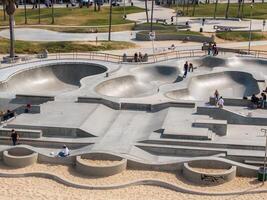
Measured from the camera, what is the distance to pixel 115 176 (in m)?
23.2

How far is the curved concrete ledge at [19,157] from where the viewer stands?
2420cm

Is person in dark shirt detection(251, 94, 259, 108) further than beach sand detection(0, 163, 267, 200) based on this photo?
Yes

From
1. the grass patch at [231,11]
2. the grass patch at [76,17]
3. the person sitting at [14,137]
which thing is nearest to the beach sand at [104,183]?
the person sitting at [14,137]

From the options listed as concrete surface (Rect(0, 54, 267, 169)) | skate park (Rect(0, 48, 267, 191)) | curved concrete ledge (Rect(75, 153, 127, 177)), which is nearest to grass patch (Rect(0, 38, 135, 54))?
skate park (Rect(0, 48, 267, 191))

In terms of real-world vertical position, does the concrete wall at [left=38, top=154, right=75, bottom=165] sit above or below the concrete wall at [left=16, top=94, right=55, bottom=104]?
below

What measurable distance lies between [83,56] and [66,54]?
209 cm

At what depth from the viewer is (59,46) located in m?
54.4

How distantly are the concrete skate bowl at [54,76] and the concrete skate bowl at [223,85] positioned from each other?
835cm

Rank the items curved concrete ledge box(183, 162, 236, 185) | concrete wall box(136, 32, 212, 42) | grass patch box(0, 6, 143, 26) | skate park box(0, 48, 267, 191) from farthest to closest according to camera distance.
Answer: grass patch box(0, 6, 143, 26) < concrete wall box(136, 32, 212, 42) < skate park box(0, 48, 267, 191) < curved concrete ledge box(183, 162, 236, 185)

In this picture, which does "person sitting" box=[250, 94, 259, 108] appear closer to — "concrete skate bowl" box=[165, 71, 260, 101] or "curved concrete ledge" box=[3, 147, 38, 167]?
"concrete skate bowl" box=[165, 71, 260, 101]

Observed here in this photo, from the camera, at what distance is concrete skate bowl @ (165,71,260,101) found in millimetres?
37287

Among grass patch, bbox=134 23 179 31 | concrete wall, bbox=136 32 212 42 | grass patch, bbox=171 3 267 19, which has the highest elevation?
grass patch, bbox=171 3 267 19

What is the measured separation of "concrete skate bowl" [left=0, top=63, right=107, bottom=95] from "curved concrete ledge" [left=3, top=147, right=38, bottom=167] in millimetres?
14645

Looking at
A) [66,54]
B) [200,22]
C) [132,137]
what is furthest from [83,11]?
[132,137]
